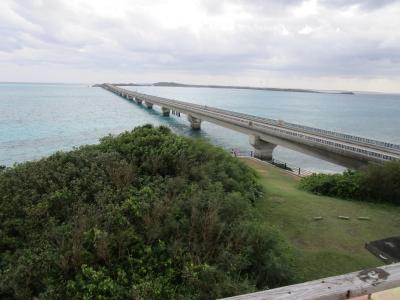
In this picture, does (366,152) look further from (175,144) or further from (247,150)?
(247,150)

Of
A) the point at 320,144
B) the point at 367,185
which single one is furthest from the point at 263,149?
the point at 367,185

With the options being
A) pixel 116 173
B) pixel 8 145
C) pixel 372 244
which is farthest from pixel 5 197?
pixel 8 145

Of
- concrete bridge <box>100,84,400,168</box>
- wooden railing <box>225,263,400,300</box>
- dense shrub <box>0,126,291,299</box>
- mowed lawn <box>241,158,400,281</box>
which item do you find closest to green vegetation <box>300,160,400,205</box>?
mowed lawn <box>241,158,400,281</box>

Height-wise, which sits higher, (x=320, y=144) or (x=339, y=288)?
(x=339, y=288)

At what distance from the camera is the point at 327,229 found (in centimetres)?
1395

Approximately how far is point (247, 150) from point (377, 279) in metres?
53.2

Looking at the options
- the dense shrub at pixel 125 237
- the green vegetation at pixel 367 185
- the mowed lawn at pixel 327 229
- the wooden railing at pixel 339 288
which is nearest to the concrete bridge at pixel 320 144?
the green vegetation at pixel 367 185

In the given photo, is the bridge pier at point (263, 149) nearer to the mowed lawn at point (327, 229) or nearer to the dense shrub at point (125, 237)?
the mowed lawn at point (327, 229)

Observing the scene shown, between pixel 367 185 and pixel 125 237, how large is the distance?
1744 cm

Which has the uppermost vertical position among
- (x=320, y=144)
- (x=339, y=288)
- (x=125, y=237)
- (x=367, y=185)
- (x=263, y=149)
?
(x=339, y=288)

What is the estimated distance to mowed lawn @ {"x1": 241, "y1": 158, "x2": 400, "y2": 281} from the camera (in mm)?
10961

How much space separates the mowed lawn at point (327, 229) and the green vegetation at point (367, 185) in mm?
1327

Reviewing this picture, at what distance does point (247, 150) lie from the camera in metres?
55.8

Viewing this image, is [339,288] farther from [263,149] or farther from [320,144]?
[263,149]
